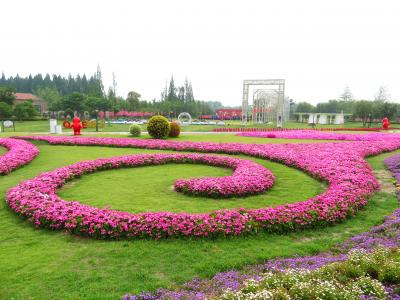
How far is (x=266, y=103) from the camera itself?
45.8m

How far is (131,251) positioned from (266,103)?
4315 cm

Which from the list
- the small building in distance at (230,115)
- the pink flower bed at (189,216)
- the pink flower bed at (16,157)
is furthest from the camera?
the small building in distance at (230,115)

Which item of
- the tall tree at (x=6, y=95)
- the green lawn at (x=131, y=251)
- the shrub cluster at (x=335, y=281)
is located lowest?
the green lawn at (x=131, y=251)

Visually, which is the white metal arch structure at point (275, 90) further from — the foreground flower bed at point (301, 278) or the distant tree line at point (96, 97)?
the foreground flower bed at point (301, 278)

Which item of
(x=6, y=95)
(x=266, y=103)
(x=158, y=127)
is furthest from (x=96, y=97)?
(x=158, y=127)

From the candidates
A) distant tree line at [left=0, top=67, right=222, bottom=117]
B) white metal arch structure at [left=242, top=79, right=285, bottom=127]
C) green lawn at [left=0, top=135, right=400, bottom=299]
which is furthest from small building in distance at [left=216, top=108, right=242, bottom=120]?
green lawn at [left=0, top=135, right=400, bottom=299]

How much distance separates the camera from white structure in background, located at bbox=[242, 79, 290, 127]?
111 feet

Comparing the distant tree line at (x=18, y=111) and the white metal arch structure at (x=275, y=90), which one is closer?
the white metal arch structure at (x=275, y=90)

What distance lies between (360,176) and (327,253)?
14.0 ft

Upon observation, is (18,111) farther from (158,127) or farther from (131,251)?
(131,251)

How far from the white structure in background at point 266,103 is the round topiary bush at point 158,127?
60.3 ft

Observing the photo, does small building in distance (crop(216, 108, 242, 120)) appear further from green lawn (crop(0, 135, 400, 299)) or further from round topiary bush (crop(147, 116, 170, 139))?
green lawn (crop(0, 135, 400, 299))

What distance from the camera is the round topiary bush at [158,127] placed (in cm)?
1858

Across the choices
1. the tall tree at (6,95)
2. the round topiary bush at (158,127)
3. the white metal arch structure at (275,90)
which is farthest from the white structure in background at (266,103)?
the tall tree at (6,95)
